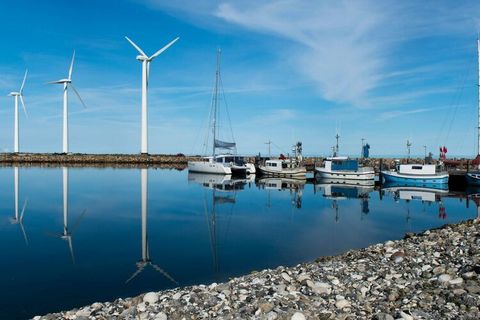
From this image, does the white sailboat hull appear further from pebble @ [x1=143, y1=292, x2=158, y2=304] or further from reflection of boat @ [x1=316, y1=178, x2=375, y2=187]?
pebble @ [x1=143, y1=292, x2=158, y2=304]

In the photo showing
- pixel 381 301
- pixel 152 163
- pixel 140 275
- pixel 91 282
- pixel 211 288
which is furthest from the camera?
pixel 152 163

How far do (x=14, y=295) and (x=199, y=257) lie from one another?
816cm

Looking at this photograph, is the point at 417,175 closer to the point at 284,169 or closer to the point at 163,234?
the point at 284,169

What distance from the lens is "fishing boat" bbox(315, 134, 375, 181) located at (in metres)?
75.8

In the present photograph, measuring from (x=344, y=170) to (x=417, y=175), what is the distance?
13954 mm

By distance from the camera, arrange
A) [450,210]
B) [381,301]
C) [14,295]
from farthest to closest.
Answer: [450,210] < [14,295] < [381,301]

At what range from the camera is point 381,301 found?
997 centimetres

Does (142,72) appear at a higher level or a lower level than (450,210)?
higher

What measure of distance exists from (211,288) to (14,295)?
23.5ft

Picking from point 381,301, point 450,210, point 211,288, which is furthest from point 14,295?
point 450,210

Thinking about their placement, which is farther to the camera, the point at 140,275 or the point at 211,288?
the point at 140,275

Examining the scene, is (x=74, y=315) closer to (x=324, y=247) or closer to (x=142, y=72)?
(x=324, y=247)

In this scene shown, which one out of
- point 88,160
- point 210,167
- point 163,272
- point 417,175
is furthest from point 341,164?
point 88,160

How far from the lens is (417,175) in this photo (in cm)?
6825
